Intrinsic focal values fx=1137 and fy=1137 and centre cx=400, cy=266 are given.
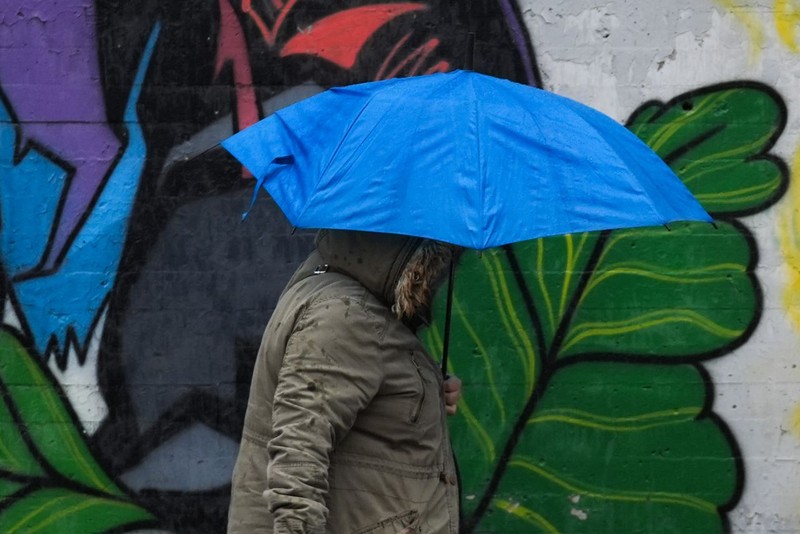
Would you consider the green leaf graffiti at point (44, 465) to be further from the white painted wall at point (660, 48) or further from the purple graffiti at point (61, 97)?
the white painted wall at point (660, 48)

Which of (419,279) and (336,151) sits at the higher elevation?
(336,151)

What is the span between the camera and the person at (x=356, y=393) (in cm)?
243

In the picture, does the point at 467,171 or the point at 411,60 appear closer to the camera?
the point at 467,171

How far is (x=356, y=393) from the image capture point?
2459 mm

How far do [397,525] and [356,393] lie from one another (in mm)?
344

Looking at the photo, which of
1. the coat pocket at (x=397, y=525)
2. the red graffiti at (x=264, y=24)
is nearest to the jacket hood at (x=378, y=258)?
the coat pocket at (x=397, y=525)

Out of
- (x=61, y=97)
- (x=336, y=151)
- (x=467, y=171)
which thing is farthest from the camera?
(x=61, y=97)

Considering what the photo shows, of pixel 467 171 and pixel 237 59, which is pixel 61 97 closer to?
pixel 237 59

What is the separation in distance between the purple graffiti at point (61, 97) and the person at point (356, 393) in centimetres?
189

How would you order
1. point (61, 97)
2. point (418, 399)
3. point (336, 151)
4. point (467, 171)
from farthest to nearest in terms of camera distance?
point (61, 97)
point (418, 399)
point (336, 151)
point (467, 171)

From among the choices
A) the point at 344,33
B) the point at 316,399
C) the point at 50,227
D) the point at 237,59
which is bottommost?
the point at 50,227

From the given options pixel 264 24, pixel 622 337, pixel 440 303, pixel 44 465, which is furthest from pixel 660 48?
pixel 44 465

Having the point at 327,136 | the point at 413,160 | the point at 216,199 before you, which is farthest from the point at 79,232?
the point at 413,160

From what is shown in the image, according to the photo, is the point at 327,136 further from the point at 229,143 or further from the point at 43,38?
the point at 43,38
